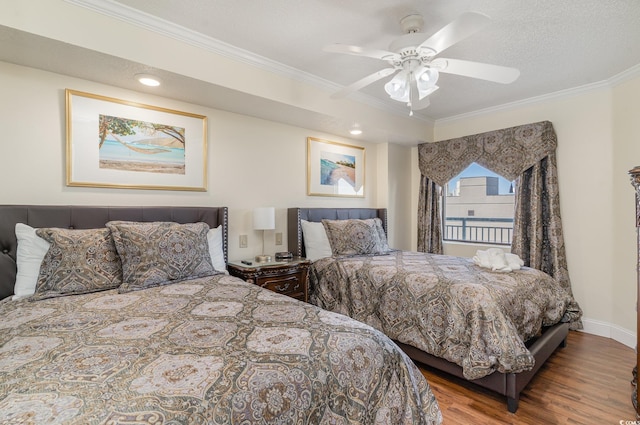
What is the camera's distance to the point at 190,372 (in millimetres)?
937

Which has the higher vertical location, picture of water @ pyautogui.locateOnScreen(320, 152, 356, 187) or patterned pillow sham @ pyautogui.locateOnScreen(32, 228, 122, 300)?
picture of water @ pyautogui.locateOnScreen(320, 152, 356, 187)

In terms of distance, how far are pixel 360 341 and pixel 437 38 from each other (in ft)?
5.39

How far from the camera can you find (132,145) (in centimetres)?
253

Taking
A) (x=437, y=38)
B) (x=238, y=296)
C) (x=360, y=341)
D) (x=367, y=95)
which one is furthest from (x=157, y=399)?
(x=367, y=95)

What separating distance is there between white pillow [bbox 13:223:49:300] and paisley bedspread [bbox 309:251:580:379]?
88.6 inches

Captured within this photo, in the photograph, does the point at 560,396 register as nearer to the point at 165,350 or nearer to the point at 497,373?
the point at 497,373

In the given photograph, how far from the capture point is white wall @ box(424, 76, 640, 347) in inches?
117

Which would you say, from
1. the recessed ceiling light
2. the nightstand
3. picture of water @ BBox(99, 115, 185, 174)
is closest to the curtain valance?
the nightstand

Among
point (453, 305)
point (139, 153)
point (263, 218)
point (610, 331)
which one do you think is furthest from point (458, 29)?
point (610, 331)

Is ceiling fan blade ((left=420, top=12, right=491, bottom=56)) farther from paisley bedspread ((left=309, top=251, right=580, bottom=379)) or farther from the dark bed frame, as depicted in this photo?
the dark bed frame

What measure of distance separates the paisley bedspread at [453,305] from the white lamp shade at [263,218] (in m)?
0.78

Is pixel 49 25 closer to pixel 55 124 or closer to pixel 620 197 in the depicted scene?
pixel 55 124

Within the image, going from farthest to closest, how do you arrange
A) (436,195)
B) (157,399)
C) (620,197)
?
(436,195), (620,197), (157,399)

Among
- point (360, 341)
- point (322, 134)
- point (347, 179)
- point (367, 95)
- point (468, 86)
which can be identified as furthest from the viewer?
point (347, 179)
